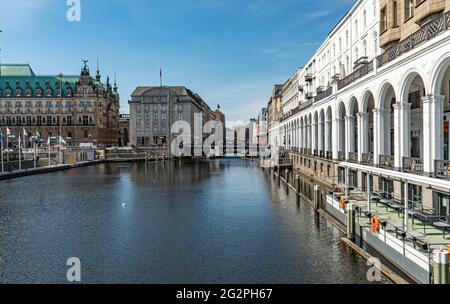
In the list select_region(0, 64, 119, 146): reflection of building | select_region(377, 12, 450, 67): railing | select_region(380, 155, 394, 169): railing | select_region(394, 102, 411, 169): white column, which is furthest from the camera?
select_region(0, 64, 119, 146): reflection of building

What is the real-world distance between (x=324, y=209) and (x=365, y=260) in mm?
16249

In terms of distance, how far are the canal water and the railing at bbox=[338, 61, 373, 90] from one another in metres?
15.3

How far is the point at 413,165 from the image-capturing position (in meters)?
26.5

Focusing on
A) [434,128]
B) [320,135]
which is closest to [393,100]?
[434,128]

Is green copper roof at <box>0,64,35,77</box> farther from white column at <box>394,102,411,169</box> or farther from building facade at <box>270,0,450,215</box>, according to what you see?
white column at <box>394,102,411,169</box>

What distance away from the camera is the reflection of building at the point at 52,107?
154500mm

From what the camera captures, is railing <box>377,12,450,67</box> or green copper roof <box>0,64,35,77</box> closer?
railing <box>377,12,450,67</box>

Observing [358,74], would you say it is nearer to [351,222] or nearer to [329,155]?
[329,155]

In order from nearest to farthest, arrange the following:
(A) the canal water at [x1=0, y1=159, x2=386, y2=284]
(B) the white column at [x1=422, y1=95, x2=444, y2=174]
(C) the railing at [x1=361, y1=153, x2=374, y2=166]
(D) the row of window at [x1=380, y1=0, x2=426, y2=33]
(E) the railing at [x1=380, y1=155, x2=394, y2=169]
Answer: (A) the canal water at [x1=0, y1=159, x2=386, y2=284]
(B) the white column at [x1=422, y1=95, x2=444, y2=174]
(D) the row of window at [x1=380, y1=0, x2=426, y2=33]
(E) the railing at [x1=380, y1=155, x2=394, y2=169]
(C) the railing at [x1=361, y1=153, x2=374, y2=166]

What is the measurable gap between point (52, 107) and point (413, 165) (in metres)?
157

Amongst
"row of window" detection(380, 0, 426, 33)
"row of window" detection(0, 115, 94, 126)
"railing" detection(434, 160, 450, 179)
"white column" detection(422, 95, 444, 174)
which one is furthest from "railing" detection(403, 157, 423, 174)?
"row of window" detection(0, 115, 94, 126)

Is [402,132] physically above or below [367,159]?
above

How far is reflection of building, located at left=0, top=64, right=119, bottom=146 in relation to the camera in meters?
154
